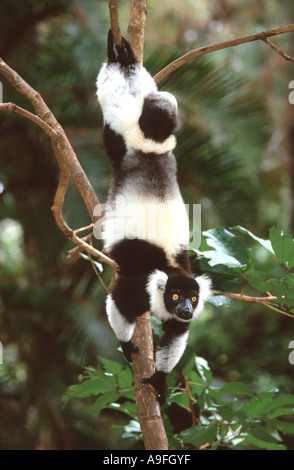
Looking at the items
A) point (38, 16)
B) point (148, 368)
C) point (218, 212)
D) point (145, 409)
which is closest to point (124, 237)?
point (148, 368)

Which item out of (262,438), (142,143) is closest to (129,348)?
(262,438)

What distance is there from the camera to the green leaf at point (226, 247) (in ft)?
8.39

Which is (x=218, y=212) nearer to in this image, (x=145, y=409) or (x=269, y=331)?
(x=269, y=331)

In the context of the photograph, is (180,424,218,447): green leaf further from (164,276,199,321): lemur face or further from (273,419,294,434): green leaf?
(164,276,199,321): lemur face

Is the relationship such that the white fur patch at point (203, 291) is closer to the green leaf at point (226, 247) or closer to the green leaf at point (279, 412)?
the green leaf at point (226, 247)

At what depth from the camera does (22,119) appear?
535 centimetres

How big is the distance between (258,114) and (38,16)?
7.59 ft

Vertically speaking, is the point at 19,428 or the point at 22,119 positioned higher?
the point at 22,119

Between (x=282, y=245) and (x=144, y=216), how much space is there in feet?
2.18

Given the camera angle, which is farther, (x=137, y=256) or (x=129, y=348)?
(x=137, y=256)

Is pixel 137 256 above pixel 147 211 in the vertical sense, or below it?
below

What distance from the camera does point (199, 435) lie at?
8.34 feet

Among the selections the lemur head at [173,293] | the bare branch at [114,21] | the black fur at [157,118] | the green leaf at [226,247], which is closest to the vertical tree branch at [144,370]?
the lemur head at [173,293]

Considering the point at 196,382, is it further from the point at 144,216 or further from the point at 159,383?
the point at 144,216
